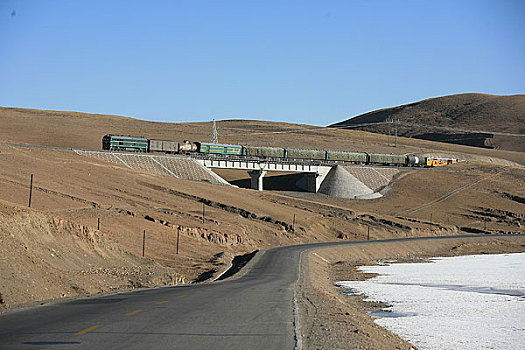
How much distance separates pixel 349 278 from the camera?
141 ft

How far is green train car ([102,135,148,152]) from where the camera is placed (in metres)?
98.9

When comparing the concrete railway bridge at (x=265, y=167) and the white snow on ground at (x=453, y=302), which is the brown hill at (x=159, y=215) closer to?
the concrete railway bridge at (x=265, y=167)

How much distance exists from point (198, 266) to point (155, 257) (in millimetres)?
3197

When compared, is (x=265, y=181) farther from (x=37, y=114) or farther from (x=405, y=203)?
(x=37, y=114)

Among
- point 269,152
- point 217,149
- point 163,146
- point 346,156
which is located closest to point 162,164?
point 163,146

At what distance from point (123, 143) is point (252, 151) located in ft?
75.1

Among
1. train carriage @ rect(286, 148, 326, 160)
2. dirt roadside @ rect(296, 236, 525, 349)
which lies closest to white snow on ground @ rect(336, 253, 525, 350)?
dirt roadside @ rect(296, 236, 525, 349)

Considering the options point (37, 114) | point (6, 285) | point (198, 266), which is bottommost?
point (198, 266)

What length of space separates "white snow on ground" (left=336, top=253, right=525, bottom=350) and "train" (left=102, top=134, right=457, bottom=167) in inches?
2235

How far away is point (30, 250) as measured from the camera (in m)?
29.0

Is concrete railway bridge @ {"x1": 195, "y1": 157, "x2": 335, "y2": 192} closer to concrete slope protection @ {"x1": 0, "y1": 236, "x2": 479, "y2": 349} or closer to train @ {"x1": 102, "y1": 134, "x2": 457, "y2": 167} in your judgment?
train @ {"x1": 102, "y1": 134, "x2": 457, "y2": 167}

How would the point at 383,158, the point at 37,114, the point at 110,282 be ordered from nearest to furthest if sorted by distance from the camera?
1. the point at 110,282
2. the point at 383,158
3. the point at 37,114

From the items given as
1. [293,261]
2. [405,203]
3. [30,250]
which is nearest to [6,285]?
[30,250]

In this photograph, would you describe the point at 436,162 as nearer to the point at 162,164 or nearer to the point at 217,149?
the point at 217,149
